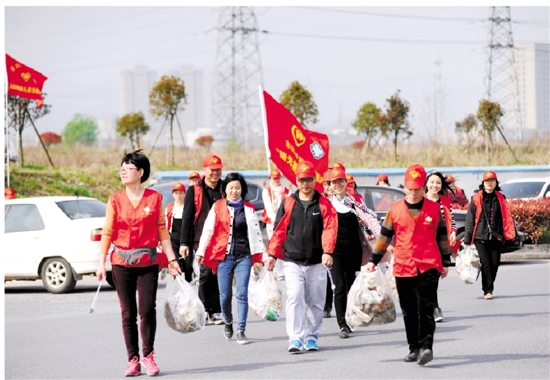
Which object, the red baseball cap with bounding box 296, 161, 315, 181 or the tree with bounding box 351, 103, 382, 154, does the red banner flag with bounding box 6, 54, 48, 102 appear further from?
the red baseball cap with bounding box 296, 161, 315, 181

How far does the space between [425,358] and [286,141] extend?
22.6 ft

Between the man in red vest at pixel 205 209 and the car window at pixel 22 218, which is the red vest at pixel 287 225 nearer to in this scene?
the man in red vest at pixel 205 209

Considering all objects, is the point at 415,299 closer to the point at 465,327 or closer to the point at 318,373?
the point at 318,373

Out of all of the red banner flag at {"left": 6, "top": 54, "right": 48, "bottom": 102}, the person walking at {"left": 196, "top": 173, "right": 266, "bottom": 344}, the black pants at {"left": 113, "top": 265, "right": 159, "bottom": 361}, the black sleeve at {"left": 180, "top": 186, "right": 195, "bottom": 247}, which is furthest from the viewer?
the red banner flag at {"left": 6, "top": 54, "right": 48, "bottom": 102}

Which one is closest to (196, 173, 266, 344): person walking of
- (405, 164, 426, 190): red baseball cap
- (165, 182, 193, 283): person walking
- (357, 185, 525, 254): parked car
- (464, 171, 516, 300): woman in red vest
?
(405, 164, 426, 190): red baseball cap

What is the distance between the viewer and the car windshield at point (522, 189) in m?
24.0

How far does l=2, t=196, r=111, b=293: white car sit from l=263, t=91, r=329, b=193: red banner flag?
2.93 meters

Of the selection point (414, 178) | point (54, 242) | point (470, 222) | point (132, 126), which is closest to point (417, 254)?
point (414, 178)

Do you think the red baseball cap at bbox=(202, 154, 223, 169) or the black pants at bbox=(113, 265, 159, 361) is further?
Answer: the red baseball cap at bbox=(202, 154, 223, 169)

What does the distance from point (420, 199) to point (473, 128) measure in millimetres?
36576

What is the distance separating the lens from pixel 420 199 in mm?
8547

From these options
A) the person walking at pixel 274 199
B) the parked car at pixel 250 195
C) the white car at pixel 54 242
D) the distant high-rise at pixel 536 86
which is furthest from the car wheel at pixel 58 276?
the distant high-rise at pixel 536 86

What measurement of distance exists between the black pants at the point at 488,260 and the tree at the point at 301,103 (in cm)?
2464

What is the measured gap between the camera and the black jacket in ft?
30.6
